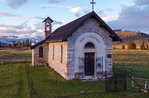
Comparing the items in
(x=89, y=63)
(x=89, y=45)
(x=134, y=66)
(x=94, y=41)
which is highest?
(x=94, y=41)

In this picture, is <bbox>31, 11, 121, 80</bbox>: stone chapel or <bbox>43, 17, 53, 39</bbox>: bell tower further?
<bbox>43, 17, 53, 39</bbox>: bell tower

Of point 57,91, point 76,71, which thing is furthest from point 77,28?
point 57,91

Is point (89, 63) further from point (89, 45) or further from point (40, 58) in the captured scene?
point (40, 58)

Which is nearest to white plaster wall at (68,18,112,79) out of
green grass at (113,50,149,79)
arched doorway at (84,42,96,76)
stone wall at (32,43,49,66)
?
arched doorway at (84,42,96,76)

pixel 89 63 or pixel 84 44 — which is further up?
pixel 84 44

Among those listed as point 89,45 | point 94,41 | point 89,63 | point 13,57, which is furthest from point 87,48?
point 13,57

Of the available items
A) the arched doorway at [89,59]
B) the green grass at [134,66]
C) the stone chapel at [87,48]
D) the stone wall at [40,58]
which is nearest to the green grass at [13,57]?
the stone wall at [40,58]

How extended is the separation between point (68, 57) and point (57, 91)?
148 inches

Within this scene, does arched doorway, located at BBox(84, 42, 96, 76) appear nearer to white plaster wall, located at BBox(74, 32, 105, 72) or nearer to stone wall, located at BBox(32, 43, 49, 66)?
white plaster wall, located at BBox(74, 32, 105, 72)

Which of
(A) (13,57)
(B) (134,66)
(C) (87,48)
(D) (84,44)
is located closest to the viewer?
(D) (84,44)

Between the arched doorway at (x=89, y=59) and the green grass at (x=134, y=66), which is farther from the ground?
the arched doorway at (x=89, y=59)

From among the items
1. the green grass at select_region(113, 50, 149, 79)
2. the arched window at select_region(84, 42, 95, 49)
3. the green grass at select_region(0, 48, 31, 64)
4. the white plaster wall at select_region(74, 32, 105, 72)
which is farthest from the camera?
the green grass at select_region(0, 48, 31, 64)

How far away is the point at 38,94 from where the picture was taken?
1074 cm

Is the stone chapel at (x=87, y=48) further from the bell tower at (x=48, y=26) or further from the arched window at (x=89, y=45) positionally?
the bell tower at (x=48, y=26)
